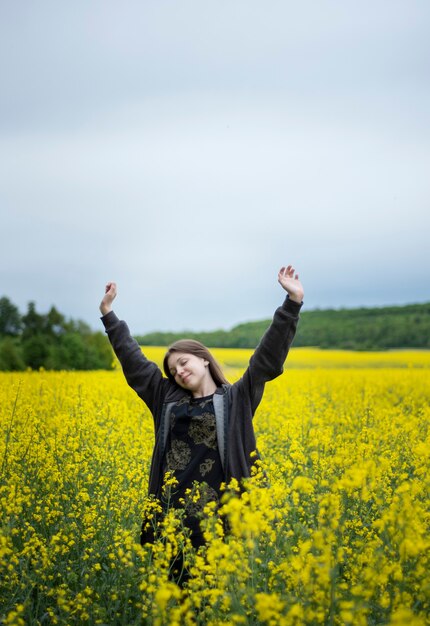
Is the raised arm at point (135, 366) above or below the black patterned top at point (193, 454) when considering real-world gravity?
above

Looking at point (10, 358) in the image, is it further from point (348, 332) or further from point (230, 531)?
point (348, 332)

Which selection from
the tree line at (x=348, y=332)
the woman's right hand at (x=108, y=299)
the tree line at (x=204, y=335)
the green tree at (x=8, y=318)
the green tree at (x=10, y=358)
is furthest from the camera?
the tree line at (x=348, y=332)

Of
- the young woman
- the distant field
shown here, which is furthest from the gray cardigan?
the distant field

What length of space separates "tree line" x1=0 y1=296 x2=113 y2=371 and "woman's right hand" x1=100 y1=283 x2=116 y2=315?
1364cm

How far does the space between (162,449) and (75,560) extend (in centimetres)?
110

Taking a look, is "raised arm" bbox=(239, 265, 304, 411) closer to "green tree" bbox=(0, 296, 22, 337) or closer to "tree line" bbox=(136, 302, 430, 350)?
"green tree" bbox=(0, 296, 22, 337)

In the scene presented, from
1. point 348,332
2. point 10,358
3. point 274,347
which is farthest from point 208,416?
point 348,332

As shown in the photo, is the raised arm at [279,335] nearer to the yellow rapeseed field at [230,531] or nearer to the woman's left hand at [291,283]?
the woman's left hand at [291,283]

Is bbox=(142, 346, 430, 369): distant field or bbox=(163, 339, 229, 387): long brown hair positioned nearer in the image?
bbox=(163, 339, 229, 387): long brown hair

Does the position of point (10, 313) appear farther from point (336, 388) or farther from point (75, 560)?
point (75, 560)

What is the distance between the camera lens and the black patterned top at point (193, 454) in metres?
4.07

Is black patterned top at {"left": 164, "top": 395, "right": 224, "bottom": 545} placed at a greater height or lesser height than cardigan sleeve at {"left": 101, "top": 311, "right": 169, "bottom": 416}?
lesser

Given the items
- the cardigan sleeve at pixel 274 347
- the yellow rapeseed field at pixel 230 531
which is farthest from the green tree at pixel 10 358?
the cardigan sleeve at pixel 274 347

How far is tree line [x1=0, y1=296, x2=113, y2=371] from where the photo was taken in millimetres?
18516
